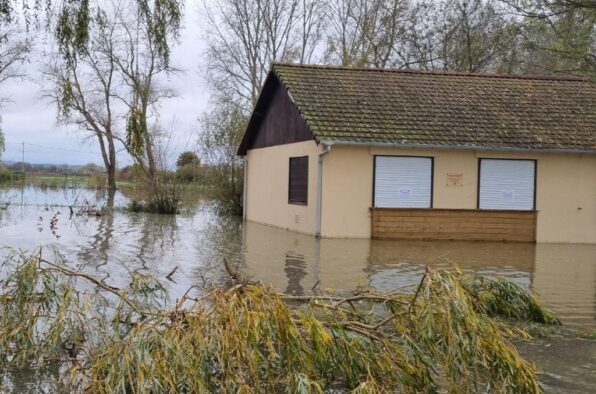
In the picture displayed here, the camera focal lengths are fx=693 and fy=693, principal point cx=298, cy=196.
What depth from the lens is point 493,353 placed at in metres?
4.68

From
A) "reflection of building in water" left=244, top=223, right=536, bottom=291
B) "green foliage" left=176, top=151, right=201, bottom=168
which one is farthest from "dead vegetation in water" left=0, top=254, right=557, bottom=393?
"green foliage" left=176, top=151, right=201, bottom=168

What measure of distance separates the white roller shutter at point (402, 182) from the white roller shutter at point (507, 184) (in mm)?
1575

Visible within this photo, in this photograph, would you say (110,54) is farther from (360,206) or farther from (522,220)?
(522,220)

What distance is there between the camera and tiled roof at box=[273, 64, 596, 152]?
18.3 meters

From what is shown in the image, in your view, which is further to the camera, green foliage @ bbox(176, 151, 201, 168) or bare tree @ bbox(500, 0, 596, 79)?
green foliage @ bbox(176, 151, 201, 168)

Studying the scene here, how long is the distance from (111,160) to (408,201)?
31954mm

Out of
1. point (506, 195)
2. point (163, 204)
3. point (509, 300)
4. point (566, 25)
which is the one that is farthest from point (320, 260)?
point (163, 204)

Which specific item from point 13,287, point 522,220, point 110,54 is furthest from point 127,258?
point 522,220

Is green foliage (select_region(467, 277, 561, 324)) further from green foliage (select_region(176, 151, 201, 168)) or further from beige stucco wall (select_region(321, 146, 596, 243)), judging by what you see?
green foliage (select_region(176, 151, 201, 168))

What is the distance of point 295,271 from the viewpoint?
1189 centimetres

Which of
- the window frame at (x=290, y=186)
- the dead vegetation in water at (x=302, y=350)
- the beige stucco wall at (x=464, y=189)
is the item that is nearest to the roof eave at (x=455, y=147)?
the beige stucco wall at (x=464, y=189)

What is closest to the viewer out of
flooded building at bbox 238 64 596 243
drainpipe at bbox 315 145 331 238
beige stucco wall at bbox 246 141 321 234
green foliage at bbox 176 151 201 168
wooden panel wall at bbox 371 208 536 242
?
drainpipe at bbox 315 145 331 238

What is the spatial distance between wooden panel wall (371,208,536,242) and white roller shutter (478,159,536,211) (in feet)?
0.85

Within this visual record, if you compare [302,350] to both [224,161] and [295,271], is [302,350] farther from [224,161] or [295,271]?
[224,161]
